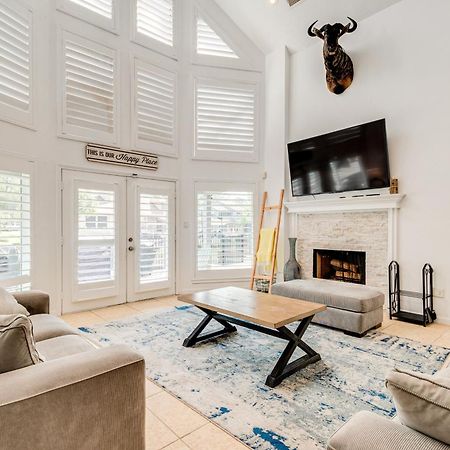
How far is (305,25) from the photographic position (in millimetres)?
5012

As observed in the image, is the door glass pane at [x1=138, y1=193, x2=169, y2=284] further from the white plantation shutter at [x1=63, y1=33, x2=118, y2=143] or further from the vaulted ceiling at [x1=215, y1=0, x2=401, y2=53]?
the vaulted ceiling at [x1=215, y1=0, x2=401, y2=53]

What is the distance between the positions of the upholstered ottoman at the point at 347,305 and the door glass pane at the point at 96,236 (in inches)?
104

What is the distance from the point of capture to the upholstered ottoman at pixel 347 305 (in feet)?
11.0

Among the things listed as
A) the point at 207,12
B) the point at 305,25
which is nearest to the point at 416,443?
the point at 305,25

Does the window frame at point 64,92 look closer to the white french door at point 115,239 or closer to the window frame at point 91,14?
the window frame at point 91,14

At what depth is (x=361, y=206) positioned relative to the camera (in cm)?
450

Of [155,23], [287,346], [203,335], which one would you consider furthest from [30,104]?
[287,346]

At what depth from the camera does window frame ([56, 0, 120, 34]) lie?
13.6 feet

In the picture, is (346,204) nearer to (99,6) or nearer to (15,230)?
(15,230)

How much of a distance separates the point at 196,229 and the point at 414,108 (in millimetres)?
3579

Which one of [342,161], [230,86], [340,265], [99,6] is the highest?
[99,6]

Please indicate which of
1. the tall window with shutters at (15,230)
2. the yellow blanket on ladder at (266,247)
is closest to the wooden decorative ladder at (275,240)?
the yellow blanket on ladder at (266,247)

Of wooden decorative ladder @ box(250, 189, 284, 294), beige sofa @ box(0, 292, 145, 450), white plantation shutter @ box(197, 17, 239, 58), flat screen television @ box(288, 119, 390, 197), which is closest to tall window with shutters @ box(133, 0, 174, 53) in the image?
white plantation shutter @ box(197, 17, 239, 58)

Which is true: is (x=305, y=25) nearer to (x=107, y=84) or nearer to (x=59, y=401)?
(x=107, y=84)
